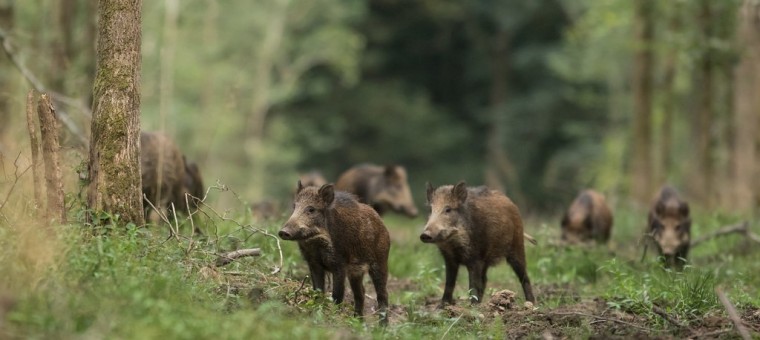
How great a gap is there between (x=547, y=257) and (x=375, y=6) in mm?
35568

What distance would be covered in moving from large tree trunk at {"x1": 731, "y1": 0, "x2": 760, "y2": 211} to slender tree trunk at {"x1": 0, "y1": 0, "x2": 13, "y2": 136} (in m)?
12.1

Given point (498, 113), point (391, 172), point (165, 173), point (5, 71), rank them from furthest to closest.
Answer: point (498, 113), point (5, 71), point (391, 172), point (165, 173)

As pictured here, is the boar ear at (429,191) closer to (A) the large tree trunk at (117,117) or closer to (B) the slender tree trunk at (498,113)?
(A) the large tree trunk at (117,117)

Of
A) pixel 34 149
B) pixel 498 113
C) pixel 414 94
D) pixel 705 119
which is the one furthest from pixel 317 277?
pixel 414 94

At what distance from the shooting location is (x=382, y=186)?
17.1 meters

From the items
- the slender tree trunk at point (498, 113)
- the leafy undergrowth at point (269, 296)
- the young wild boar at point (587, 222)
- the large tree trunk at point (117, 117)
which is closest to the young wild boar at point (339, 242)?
the leafy undergrowth at point (269, 296)

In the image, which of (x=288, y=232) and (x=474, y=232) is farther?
(x=474, y=232)

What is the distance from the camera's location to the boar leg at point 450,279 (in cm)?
1033

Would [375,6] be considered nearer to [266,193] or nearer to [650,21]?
[266,193]

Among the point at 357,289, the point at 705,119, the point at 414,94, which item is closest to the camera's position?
the point at 357,289

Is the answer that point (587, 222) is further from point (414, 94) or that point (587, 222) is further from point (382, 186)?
point (414, 94)

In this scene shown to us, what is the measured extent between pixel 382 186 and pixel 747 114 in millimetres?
7569

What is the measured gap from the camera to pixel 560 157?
44281 mm

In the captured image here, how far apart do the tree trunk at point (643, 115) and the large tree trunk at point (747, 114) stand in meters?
3.33
